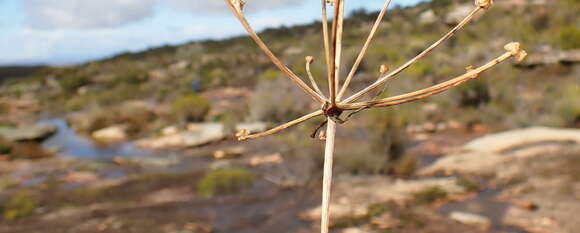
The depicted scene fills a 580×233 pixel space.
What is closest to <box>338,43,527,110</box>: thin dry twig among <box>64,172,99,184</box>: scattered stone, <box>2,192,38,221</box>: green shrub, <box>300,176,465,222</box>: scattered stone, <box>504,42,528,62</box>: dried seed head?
<box>504,42,528,62</box>: dried seed head

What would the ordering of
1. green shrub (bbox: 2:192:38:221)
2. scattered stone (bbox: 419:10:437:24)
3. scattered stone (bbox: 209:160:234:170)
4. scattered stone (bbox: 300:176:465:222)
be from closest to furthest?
scattered stone (bbox: 300:176:465:222), green shrub (bbox: 2:192:38:221), scattered stone (bbox: 209:160:234:170), scattered stone (bbox: 419:10:437:24)

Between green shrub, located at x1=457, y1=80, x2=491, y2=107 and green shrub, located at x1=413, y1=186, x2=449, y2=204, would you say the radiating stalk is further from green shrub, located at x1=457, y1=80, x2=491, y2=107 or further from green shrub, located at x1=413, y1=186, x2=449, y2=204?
green shrub, located at x1=457, y1=80, x2=491, y2=107

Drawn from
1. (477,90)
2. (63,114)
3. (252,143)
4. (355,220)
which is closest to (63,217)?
(355,220)

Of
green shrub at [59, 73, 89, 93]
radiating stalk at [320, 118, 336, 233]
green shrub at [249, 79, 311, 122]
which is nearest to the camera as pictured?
radiating stalk at [320, 118, 336, 233]

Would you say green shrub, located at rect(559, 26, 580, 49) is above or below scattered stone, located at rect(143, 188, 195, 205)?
above

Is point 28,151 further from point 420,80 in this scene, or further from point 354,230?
point 420,80

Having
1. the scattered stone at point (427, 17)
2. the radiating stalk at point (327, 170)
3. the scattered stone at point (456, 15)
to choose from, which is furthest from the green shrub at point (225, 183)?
the radiating stalk at point (327, 170)

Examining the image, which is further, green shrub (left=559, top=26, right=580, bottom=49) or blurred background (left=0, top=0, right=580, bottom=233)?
green shrub (left=559, top=26, right=580, bottom=49)
